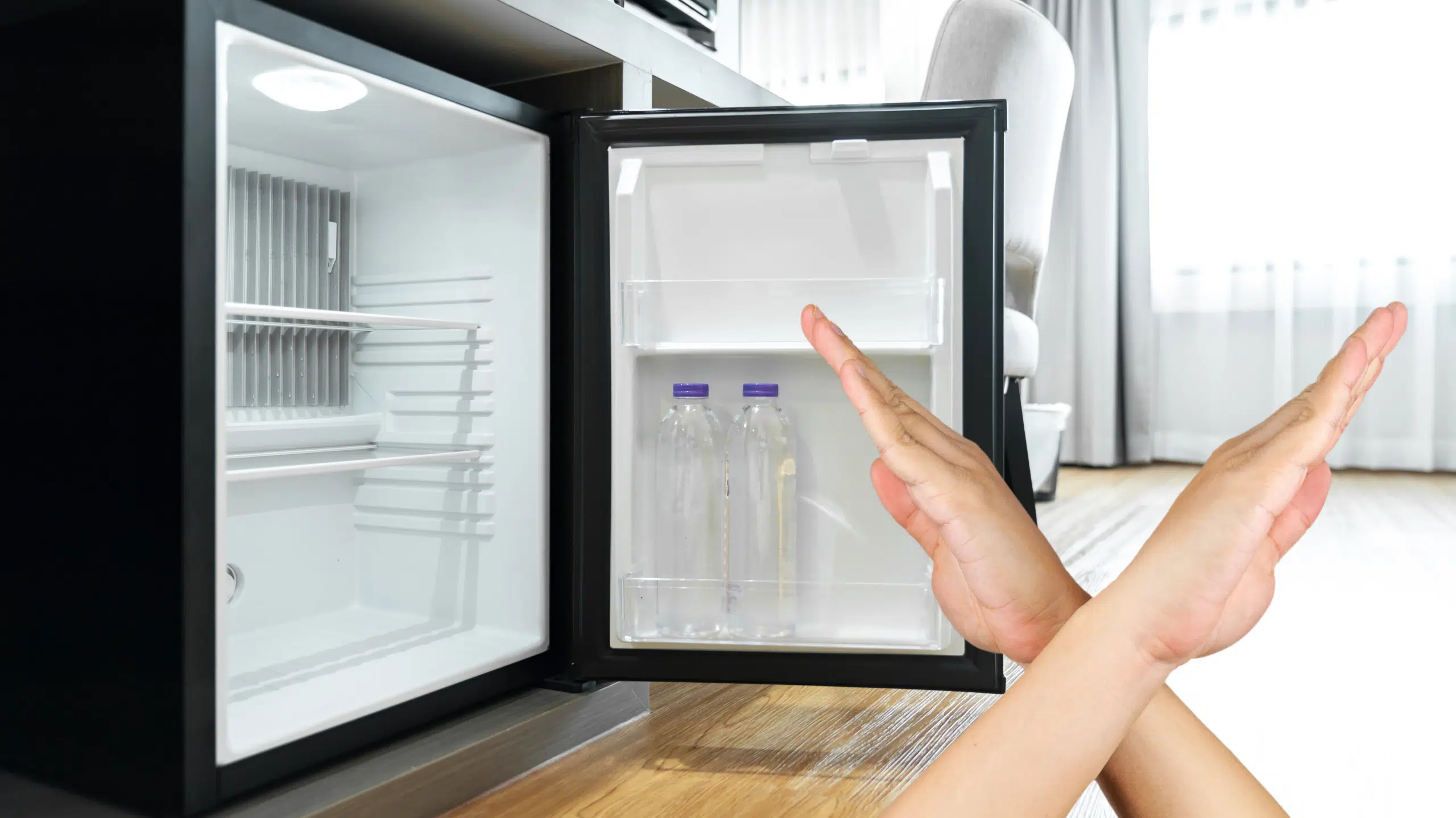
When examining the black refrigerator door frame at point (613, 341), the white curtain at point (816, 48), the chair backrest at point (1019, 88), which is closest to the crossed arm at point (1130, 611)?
the black refrigerator door frame at point (613, 341)

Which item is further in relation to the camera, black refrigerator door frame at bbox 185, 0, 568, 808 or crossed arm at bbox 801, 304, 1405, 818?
black refrigerator door frame at bbox 185, 0, 568, 808

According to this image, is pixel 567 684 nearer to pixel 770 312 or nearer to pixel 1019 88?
pixel 770 312

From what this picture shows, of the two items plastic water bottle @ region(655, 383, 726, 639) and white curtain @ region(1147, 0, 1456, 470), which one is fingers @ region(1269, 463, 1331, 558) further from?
white curtain @ region(1147, 0, 1456, 470)

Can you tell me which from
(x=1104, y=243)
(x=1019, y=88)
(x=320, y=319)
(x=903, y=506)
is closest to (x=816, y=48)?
(x=1104, y=243)

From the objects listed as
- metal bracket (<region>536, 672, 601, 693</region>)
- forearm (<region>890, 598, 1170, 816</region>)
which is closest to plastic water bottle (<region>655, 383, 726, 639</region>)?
metal bracket (<region>536, 672, 601, 693</region>)

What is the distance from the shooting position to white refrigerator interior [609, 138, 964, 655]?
1128mm

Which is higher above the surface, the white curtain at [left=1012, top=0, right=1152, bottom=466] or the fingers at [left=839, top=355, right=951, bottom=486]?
the white curtain at [left=1012, top=0, right=1152, bottom=466]

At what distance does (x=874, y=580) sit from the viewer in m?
1.23

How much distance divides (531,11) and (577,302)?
0.34m

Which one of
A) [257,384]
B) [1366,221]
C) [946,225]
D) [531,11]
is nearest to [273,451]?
[257,384]

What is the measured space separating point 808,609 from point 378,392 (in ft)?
2.59

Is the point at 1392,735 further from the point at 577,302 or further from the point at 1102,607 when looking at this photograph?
the point at 577,302

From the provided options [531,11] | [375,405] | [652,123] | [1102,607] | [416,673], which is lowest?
[416,673]

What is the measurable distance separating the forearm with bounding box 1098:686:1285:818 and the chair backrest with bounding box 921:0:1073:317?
1.30m
